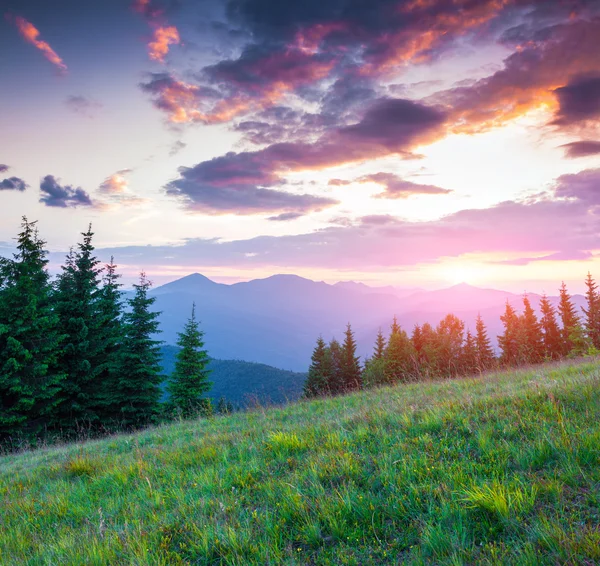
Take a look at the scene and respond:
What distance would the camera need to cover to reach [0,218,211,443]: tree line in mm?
21938

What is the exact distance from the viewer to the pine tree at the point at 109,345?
85.8 feet

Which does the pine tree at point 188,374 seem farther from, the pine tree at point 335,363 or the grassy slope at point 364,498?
the pine tree at point 335,363

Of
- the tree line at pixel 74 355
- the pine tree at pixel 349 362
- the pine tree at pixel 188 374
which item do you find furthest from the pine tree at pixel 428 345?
the tree line at pixel 74 355

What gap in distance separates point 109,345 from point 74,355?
266cm

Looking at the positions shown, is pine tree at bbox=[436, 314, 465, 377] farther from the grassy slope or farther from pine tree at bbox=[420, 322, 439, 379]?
the grassy slope

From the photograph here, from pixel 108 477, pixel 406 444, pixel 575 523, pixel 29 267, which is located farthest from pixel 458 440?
pixel 29 267

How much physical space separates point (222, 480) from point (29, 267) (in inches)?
1062

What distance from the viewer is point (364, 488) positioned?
4004 mm

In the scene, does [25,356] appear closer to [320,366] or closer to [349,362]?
[320,366]

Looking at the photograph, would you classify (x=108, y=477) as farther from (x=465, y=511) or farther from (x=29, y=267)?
(x=29, y=267)

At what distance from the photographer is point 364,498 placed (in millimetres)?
3711

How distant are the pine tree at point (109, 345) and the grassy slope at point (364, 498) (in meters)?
21.9

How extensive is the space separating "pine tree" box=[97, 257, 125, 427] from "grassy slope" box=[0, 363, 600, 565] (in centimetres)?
2191

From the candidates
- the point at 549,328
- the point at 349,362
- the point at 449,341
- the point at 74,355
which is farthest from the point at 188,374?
the point at 549,328
